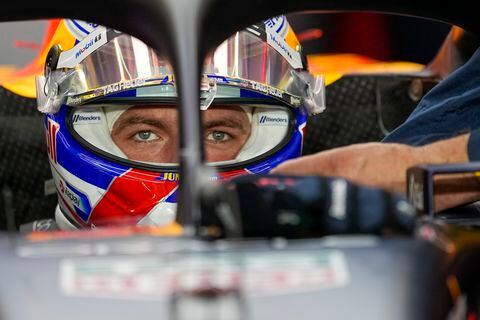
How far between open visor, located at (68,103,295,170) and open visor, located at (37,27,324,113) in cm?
6

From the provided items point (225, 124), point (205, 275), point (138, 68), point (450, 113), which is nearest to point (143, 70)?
point (138, 68)

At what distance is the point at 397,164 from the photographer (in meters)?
1.51

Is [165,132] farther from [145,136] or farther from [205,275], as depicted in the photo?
[205,275]

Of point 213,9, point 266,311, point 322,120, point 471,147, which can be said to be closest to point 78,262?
point 266,311

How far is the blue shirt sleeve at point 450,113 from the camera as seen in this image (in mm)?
1695

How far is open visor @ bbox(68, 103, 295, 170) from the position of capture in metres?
2.13

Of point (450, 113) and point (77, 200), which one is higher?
point (450, 113)

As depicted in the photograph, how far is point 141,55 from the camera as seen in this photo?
2.08 m

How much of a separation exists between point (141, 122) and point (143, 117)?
0.04ft

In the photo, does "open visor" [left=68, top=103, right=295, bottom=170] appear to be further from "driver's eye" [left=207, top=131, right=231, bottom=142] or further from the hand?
the hand

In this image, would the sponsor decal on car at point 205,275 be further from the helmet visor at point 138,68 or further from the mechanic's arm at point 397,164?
the helmet visor at point 138,68

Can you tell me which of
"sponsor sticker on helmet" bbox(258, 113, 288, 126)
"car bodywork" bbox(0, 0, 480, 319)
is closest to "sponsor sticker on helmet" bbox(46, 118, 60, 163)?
"sponsor sticker on helmet" bbox(258, 113, 288, 126)

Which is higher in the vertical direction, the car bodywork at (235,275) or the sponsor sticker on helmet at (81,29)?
the sponsor sticker on helmet at (81,29)

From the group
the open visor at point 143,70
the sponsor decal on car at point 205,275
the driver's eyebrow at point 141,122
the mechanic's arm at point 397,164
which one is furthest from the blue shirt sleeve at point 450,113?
the sponsor decal on car at point 205,275
